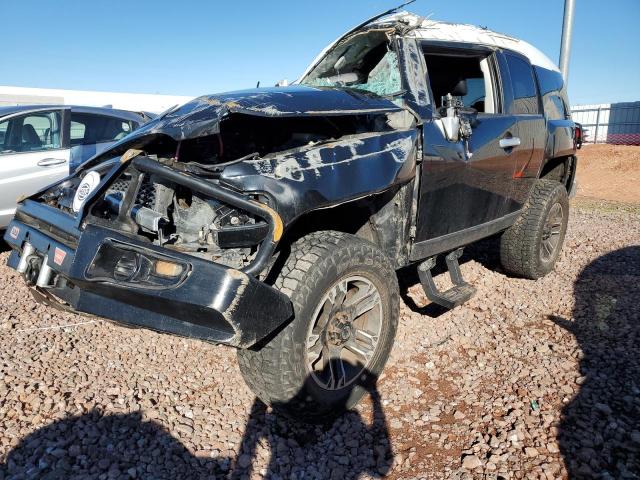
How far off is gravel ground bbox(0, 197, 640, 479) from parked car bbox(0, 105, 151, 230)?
1.92 meters

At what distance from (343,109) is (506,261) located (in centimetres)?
266

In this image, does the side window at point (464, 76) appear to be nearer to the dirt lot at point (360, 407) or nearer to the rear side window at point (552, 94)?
the rear side window at point (552, 94)

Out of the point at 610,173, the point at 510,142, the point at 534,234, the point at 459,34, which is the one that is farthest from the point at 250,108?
the point at 610,173

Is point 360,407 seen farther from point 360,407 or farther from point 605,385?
point 605,385

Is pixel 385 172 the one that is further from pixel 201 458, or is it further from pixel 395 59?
pixel 201 458

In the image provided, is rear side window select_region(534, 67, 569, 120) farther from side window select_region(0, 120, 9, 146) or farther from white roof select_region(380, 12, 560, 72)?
side window select_region(0, 120, 9, 146)

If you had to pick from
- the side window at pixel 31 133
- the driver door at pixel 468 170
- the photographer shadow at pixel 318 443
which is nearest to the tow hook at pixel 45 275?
the photographer shadow at pixel 318 443

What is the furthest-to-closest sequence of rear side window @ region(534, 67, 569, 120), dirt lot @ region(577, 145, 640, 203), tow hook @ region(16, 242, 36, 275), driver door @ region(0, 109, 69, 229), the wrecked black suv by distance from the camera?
dirt lot @ region(577, 145, 640, 203) < driver door @ region(0, 109, 69, 229) < rear side window @ region(534, 67, 569, 120) < tow hook @ region(16, 242, 36, 275) < the wrecked black suv

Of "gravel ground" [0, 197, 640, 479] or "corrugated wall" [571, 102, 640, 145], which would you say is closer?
"gravel ground" [0, 197, 640, 479]

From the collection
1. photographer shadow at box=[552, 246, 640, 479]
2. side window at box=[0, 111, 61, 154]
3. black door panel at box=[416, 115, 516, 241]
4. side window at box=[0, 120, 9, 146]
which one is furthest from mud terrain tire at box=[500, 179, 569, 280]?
side window at box=[0, 120, 9, 146]

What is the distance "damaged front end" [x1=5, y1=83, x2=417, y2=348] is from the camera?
1909 millimetres

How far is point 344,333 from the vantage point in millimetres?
2506

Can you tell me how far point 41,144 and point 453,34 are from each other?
15.5 feet

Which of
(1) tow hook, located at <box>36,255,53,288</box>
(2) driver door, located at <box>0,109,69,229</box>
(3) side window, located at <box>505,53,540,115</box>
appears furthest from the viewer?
(2) driver door, located at <box>0,109,69,229</box>
